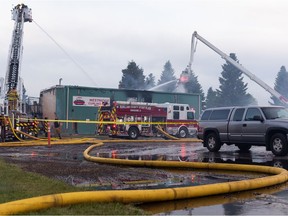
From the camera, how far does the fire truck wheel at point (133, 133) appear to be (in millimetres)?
28805

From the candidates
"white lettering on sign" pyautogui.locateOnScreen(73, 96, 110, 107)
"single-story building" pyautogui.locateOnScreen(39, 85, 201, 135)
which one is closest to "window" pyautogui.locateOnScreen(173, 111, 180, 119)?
"single-story building" pyautogui.locateOnScreen(39, 85, 201, 135)

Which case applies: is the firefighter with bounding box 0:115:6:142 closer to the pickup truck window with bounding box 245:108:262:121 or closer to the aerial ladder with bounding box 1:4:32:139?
the aerial ladder with bounding box 1:4:32:139

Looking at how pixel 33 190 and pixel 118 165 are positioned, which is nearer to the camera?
pixel 33 190

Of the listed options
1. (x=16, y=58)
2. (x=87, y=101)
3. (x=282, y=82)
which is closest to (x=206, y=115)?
(x=16, y=58)

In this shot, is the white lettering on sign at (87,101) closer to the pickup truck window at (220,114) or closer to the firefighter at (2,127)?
the firefighter at (2,127)

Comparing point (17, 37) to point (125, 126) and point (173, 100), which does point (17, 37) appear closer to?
point (125, 126)

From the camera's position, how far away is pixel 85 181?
8.23 m

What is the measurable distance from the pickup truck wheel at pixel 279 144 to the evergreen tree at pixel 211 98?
257 ft

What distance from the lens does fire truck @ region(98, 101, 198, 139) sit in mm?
28828

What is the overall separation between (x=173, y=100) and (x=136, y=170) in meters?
27.3

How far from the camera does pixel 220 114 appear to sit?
1559 cm

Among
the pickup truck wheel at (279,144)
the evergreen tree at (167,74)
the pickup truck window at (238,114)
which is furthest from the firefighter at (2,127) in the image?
the evergreen tree at (167,74)

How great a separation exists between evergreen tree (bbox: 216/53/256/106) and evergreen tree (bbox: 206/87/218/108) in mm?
1994

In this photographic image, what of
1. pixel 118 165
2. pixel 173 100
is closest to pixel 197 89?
pixel 173 100
